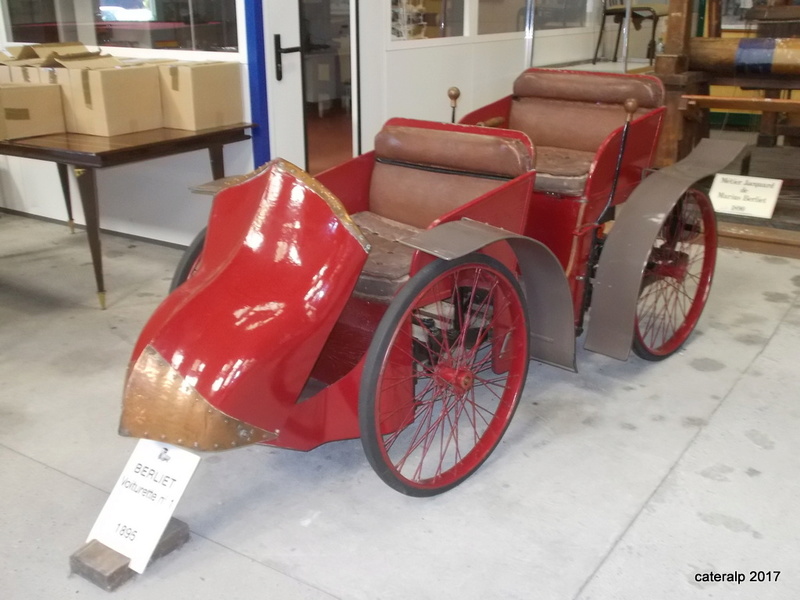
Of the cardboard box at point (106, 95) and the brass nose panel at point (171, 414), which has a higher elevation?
the cardboard box at point (106, 95)

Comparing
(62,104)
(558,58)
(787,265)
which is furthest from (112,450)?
(558,58)

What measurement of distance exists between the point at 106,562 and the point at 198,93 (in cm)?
257

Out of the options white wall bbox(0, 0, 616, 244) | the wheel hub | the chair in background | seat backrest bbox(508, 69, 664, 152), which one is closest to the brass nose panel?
the wheel hub

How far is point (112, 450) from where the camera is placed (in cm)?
253

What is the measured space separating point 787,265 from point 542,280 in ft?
7.97

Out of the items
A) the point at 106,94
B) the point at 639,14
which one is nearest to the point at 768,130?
the point at 639,14

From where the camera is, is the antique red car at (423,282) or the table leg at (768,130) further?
the table leg at (768,130)

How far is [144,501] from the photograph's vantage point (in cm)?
196

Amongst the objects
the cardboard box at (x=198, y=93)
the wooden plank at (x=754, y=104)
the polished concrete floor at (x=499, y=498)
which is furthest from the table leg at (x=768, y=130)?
the cardboard box at (x=198, y=93)

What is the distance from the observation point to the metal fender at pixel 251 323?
1.90 m

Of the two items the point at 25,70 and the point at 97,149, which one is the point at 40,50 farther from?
the point at 97,149

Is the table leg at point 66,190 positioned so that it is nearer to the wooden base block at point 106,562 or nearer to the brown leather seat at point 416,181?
the brown leather seat at point 416,181

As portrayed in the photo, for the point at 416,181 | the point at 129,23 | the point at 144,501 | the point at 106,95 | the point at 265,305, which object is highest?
the point at 129,23

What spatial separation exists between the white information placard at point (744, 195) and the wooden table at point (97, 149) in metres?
2.76
